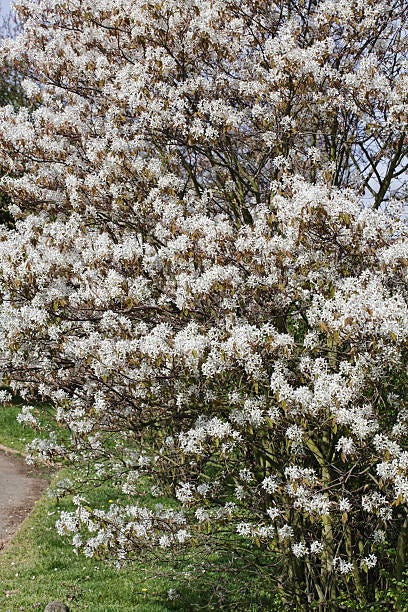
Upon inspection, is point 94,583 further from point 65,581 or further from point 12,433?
point 12,433

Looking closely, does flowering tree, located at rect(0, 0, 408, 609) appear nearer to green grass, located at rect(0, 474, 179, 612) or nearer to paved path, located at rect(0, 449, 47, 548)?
green grass, located at rect(0, 474, 179, 612)

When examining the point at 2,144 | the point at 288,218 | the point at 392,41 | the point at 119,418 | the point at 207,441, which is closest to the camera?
the point at 288,218

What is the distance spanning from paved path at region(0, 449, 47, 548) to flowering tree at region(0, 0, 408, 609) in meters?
5.10

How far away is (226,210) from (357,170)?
1.72 meters

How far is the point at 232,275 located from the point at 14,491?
10063 millimetres

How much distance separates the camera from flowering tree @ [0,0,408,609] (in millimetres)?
5688

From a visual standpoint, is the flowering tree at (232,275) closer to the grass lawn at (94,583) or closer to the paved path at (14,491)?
the grass lawn at (94,583)

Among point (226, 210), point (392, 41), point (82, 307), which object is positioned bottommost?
point (82, 307)

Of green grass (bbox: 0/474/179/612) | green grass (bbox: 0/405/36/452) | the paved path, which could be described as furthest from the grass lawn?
green grass (bbox: 0/405/36/452)

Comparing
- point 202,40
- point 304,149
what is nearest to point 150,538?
point 304,149

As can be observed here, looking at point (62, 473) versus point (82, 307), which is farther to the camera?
point (62, 473)

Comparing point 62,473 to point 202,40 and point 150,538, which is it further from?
point 202,40

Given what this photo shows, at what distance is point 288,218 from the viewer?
5.86m

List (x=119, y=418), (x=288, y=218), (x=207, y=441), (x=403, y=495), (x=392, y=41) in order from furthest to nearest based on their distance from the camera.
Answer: (x=392, y=41)
(x=119, y=418)
(x=207, y=441)
(x=288, y=218)
(x=403, y=495)
